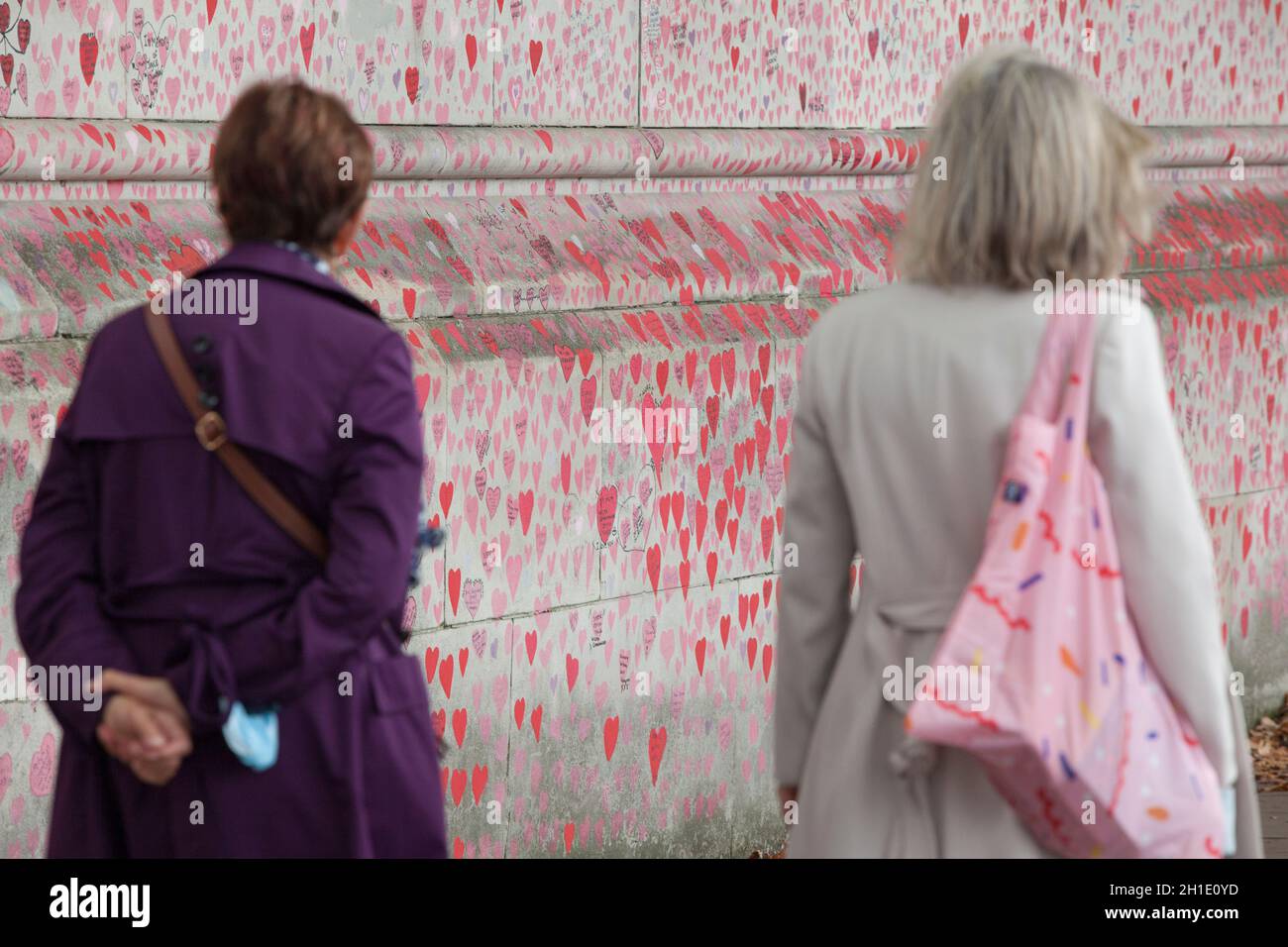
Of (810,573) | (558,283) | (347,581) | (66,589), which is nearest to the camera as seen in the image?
(347,581)

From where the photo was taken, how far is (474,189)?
5297 mm

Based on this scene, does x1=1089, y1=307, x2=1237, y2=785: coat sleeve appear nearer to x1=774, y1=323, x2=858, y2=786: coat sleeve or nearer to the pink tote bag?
the pink tote bag

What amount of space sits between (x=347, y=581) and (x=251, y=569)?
0.13 metres

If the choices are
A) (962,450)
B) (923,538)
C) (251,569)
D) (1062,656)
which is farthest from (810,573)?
(251,569)

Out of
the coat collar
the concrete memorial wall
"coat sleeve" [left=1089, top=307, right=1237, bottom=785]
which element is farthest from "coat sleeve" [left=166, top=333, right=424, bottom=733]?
the concrete memorial wall

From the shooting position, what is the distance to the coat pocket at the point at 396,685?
111 inches

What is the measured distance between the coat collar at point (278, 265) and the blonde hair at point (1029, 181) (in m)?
0.76

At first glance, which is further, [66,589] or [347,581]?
[66,589]

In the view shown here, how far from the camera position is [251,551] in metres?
2.73

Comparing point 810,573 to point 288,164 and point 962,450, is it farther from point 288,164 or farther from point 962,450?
point 288,164

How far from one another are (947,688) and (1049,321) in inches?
18.8

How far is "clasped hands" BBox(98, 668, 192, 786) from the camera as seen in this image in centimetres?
274
